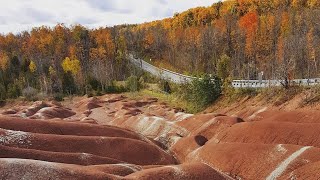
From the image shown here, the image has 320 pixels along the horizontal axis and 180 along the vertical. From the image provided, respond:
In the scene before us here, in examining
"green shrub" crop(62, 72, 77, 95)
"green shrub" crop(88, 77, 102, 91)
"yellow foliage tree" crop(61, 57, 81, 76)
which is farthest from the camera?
"yellow foliage tree" crop(61, 57, 81, 76)

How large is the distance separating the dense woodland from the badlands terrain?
192ft

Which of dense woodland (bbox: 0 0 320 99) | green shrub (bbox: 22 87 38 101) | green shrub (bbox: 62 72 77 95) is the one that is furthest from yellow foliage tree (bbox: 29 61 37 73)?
green shrub (bbox: 62 72 77 95)

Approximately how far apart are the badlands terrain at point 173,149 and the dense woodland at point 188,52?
192 ft

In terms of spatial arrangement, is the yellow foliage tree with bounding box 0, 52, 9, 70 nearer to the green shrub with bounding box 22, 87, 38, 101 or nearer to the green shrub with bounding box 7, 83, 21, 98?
the green shrub with bounding box 7, 83, 21, 98

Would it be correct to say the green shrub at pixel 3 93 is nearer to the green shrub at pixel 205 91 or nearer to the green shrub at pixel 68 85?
the green shrub at pixel 68 85

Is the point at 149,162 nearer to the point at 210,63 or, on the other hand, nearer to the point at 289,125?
the point at 289,125

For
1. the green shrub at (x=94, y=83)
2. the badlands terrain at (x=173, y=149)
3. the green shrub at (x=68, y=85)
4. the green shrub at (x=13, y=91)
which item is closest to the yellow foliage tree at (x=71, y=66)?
the green shrub at (x=68, y=85)

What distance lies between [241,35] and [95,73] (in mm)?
60193

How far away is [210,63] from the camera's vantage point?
530 feet

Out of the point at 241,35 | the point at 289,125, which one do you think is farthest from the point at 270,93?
the point at 241,35

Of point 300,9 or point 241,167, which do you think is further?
point 300,9

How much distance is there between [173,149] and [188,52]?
4478 inches

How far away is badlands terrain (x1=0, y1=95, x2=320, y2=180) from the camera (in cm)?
3631

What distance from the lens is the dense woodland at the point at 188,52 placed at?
13250 cm
